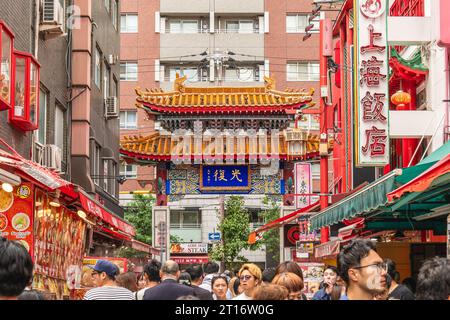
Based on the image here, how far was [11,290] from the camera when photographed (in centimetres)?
512

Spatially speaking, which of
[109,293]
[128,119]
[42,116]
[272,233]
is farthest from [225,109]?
[109,293]

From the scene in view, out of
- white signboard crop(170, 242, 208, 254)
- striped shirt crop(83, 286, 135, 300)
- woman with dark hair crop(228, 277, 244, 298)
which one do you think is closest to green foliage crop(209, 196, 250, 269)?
white signboard crop(170, 242, 208, 254)

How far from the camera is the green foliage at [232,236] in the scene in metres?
41.8

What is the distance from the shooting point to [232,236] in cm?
4297

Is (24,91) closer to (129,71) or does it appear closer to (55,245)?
(55,245)

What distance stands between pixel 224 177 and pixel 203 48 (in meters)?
23.8

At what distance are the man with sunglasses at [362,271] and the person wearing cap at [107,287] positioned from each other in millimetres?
3449

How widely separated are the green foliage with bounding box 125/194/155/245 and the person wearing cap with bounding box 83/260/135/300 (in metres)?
37.5

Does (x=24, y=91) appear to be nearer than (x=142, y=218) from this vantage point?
Yes

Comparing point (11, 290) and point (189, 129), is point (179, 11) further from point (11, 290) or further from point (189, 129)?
point (11, 290)

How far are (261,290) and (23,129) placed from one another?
11.9 meters

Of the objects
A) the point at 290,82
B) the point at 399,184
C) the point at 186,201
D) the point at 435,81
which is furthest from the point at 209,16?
the point at 399,184

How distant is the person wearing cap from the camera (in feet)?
30.1

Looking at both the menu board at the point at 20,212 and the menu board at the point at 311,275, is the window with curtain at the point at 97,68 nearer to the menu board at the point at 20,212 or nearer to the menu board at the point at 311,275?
the menu board at the point at 311,275
